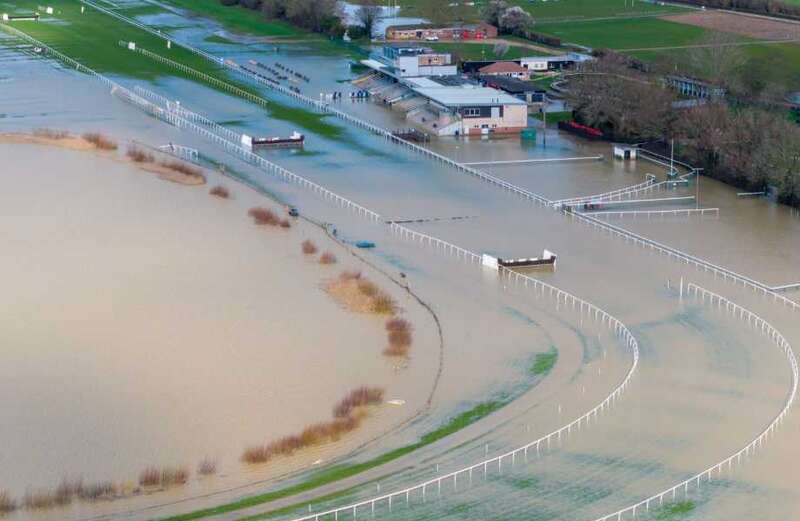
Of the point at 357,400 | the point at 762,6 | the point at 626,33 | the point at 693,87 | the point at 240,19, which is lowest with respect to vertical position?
the point at 357,400

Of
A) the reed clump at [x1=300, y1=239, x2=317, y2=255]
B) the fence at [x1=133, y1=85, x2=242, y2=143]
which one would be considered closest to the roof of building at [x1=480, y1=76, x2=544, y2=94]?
the fence at [x1=133, y1=85, x2=242, y2=143]

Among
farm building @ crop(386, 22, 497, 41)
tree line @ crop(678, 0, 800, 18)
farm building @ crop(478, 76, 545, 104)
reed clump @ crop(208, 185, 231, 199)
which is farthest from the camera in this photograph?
tree line @ crop(678, 0, 800, 18)

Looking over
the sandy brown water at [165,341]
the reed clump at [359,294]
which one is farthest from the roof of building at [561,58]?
the reed clump at [359,294]

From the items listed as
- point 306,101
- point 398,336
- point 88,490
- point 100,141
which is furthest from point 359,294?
point 306,101

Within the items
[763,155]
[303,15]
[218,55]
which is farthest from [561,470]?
[303,15]

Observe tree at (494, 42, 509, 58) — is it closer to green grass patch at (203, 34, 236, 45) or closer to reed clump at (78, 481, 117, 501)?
green grass patch at (203, 34, 236, 45)

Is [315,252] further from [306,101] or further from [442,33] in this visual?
[442,33]

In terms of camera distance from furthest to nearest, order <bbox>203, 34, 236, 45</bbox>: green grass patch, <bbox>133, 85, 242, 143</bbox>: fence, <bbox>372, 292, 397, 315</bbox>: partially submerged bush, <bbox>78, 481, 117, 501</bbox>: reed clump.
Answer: <bbox>203, 34, 236, 45</bbox>: green grass patch, <bbox>133, 85, 242, 143</bbox>: fence, <bbox>372, 292, 397, 315</bbox>: partially submerged bush, <bbox>78, 481, 117, 501</bbox>: reed clump
